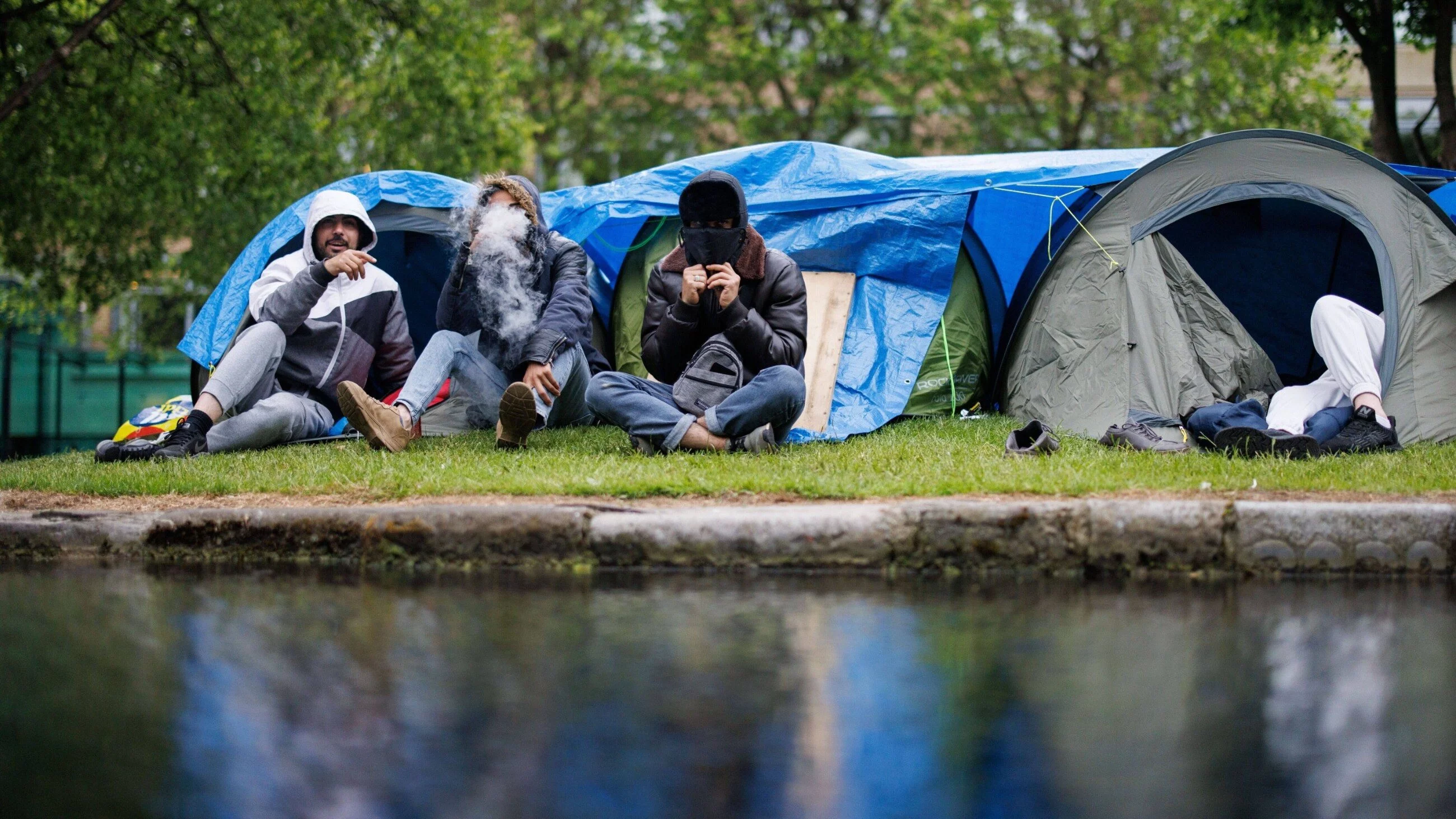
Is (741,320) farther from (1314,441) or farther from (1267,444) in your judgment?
(1314,441)

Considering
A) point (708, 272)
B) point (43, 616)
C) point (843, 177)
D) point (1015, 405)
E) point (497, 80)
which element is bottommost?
point (43, 616)

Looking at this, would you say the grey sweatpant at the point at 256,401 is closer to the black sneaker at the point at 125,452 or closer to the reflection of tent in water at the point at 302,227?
the black sneaker at the point at 125,452

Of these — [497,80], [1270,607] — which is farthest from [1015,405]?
[497,80]

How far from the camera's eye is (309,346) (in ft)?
25.6

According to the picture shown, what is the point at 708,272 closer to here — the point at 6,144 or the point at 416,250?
the point at 416,250

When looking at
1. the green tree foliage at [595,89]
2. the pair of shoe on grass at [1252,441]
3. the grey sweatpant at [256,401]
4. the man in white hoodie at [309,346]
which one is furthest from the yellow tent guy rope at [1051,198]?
the green tree foliage at [595,89]

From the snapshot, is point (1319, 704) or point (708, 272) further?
point (708, 272)

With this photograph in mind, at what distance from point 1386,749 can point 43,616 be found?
362 cm

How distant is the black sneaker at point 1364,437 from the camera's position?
6.54 meters

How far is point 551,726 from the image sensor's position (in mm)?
2861

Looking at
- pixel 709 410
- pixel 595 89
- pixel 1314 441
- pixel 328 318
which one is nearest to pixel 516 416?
pixel 709 410

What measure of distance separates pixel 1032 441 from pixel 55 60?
8.58 m

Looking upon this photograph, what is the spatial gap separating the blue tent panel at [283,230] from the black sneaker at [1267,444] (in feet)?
16.2

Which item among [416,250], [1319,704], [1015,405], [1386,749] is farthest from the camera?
[416,250]
